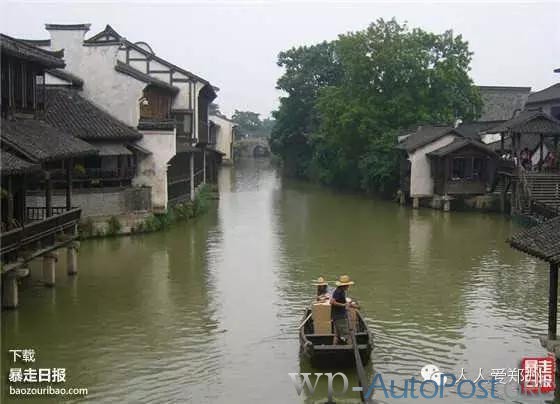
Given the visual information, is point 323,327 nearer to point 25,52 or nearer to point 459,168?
point 25,52

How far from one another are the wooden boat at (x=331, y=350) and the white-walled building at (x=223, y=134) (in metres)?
60.7

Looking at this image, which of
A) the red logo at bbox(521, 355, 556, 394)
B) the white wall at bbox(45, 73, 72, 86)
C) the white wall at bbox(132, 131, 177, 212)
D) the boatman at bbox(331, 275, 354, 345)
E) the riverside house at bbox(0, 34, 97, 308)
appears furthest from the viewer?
the white wall at bbox(132, 131, 177, 212)

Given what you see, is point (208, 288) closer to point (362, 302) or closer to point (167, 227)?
point (362, 302)

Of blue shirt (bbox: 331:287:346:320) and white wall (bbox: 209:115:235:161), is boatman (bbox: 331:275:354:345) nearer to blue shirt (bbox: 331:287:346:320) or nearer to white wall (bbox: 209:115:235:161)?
blue shirt (bbox: 331:287:346:320)

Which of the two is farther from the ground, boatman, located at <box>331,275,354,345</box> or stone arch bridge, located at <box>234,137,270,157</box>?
stone arch bridge, located at <box>234,137,270,157</box>

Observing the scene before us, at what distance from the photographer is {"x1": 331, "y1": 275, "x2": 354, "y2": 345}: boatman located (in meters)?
14.0

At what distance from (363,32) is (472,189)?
1400 cm

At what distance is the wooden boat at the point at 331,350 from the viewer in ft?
44.5

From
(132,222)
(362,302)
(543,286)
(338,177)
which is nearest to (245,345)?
(362,302)

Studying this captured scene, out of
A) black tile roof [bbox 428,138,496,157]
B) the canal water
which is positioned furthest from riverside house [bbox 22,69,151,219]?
black tile roof [bbox 428,138,496,157]

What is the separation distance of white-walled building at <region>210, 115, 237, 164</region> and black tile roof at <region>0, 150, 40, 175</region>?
57.0 m

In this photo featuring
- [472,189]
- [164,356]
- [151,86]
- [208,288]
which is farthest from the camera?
[472,189]

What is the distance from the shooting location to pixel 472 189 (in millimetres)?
41469

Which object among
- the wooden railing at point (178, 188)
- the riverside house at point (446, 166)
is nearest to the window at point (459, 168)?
the riverside house at point (446, 166)
